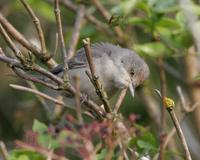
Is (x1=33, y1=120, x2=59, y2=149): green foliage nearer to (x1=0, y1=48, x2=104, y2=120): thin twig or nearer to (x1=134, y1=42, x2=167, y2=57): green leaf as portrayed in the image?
(x1=0, y1=48, x2=104, y2=120): thin twig

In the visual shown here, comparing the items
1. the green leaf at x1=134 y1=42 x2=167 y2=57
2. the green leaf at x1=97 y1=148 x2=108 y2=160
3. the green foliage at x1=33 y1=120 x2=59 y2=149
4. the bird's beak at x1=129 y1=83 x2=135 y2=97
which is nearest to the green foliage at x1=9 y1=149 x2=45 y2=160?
the green foliage at x1=33 y1=120 x2=59 y2=149

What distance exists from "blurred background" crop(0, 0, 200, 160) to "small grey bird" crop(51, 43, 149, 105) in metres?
0.16

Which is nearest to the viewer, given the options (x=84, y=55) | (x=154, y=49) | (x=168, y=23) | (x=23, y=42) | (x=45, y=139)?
(x=45, y=139)

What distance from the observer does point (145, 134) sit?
3.88 metres

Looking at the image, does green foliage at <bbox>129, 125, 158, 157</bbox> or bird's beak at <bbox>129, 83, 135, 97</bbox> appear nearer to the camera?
green foliage at <bbox>129, 125, 158, 157</bbox>

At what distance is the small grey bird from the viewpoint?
5.38m

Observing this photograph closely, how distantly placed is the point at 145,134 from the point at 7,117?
4339mm

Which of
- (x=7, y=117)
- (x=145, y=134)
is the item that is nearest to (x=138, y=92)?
(x=7, y=117)

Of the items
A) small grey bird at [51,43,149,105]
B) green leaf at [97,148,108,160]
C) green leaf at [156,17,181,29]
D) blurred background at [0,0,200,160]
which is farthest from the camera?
small grey bird at [51,43,149,105]

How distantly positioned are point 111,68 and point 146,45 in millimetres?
853

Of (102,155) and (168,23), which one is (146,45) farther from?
(102,155)

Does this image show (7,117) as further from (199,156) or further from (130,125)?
(130,125)

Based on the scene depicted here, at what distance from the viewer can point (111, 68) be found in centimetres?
563

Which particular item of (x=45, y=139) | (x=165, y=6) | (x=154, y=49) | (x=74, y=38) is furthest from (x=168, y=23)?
(x=45, y=139)
